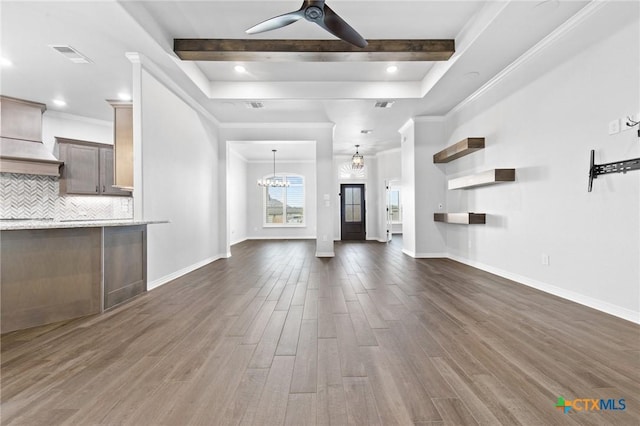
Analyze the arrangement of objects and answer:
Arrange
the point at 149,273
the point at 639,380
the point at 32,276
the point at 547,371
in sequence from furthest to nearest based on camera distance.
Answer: the point at 149,273 → the point at 32,276 → the point at 547,371 → the point at 639,380

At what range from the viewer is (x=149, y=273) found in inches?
144

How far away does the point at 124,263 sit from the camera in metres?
3.16

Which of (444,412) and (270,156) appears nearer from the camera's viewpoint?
(444,412)

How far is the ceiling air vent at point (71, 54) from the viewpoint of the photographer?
3494 mm

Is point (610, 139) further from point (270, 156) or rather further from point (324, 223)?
point (270, 156)

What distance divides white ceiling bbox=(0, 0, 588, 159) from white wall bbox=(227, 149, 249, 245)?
12.0ft

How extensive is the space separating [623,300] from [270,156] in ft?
30.3

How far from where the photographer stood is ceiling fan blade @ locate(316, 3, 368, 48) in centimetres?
251

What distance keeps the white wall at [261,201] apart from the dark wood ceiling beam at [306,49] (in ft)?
23.1

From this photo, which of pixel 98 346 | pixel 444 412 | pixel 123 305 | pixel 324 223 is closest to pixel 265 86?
pixel 324 223

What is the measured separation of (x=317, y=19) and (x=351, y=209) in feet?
25.9

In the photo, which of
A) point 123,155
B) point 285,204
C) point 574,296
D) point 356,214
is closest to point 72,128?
point 123,155

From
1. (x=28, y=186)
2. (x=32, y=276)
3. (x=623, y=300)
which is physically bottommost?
(x=623, y=300)

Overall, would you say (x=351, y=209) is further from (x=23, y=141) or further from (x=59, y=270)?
(x=59, y=270)
